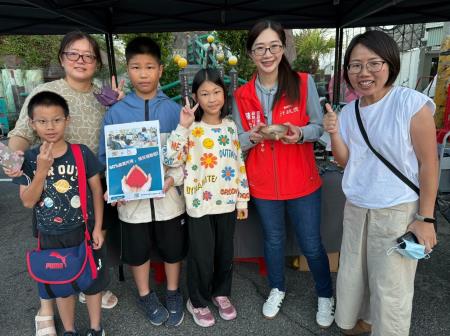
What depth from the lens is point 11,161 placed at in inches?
64.1

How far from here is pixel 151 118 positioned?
1976 millimetres

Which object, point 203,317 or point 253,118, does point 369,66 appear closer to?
point 253,118

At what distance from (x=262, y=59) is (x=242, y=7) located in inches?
91.0

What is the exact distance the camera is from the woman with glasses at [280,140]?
1911mm

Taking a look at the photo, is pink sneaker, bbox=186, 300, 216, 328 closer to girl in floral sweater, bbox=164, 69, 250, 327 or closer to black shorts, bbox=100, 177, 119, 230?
girl in floral sweater, bbox=164, 69, 250, 327

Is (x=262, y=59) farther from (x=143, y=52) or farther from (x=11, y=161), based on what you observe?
(x=11, y=161)

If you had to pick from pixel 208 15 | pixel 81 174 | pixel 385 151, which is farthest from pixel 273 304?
pixel 208 15

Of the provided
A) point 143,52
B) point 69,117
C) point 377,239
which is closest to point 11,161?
point 69,117

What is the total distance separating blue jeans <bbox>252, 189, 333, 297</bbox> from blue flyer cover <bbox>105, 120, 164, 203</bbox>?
0.67 meters

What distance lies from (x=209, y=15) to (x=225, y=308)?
341 cm

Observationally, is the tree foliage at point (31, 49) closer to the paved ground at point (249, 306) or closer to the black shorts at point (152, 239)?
the paved ground at point (249, 306)

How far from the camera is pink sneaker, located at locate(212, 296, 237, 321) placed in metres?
2.29

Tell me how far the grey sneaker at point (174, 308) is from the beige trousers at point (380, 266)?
3.61ft

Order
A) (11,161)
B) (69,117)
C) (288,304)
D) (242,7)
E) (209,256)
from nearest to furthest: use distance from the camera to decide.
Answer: (11,161)
(69,117)
(209,256)
(288,304)
(242,7)
